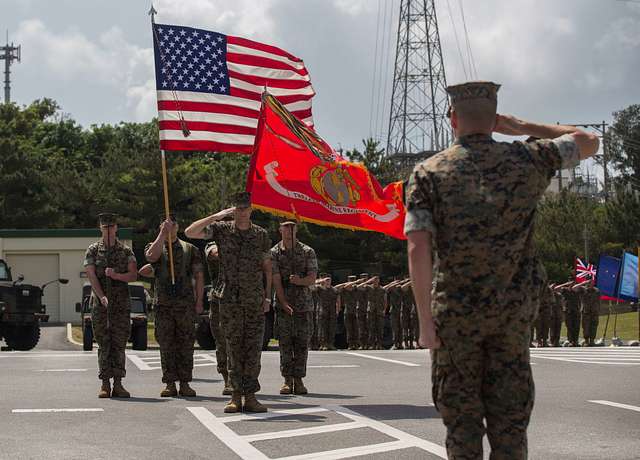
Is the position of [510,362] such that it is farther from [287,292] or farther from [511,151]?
[287,292]

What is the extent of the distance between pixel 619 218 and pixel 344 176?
161 ft

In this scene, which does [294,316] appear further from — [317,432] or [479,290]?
→ [479,290]

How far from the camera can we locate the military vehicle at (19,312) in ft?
86.8

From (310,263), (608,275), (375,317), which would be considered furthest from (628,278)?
(310,263)

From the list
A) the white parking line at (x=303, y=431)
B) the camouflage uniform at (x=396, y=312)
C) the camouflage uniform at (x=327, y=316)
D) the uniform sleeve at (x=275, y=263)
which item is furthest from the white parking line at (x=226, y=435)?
the camouflage uniform at (x=396, y=312)

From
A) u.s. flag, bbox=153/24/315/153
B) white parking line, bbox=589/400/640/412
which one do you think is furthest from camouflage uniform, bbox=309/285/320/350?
white parking line, bbox=589/400/640/412

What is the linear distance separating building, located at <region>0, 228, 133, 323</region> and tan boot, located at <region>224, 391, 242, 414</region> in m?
39.8

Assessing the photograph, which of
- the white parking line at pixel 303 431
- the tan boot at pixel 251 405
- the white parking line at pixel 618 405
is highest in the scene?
the tan boot at pixel 251 405

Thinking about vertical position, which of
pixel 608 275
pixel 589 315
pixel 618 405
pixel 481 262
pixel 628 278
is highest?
pixel 608 275

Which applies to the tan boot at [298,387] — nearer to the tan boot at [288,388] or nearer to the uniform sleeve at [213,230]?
the tan boot at [288,388]

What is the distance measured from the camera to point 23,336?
27500 mm

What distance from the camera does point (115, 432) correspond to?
8.98 metres

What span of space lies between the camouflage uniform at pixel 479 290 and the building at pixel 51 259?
45060mm

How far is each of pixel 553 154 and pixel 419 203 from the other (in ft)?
2.33
